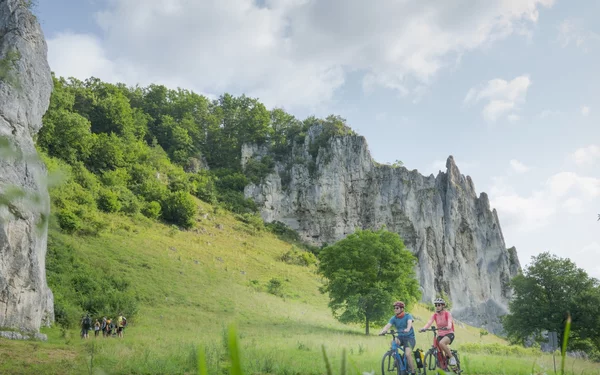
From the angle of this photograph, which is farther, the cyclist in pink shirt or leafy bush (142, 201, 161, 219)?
leafy bush (142, 201, 161, 219)

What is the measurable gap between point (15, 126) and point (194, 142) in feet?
146

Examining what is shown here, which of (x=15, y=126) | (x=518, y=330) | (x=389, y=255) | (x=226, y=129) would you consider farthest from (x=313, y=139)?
(x=15, y=126)

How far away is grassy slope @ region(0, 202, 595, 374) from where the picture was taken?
10.2m

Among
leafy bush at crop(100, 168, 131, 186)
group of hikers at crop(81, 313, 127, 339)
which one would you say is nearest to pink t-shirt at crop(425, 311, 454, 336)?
group of hikers at crop(81, 313, 127, 339)

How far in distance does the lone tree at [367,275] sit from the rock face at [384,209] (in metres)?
30.6

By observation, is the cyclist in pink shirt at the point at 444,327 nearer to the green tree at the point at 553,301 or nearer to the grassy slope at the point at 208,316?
the grassy slope at the point at 208,316

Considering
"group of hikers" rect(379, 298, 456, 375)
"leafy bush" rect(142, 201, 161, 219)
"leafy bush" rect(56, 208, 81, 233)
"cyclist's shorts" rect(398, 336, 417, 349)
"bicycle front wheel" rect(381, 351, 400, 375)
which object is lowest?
"bicycle front wheel" rect(381, 351, 400, 375)

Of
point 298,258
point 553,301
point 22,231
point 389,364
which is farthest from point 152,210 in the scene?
point 389,364

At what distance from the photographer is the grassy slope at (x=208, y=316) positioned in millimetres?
10219

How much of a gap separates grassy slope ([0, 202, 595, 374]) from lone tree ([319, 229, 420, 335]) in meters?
1.54

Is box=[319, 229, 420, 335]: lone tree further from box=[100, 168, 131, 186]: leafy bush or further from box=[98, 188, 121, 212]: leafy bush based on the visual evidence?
box=[100, 168, 131, 186]: leafy bush

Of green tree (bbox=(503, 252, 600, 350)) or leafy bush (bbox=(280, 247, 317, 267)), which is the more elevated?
leafy bush (bbox=(280, 247, 317, 267))

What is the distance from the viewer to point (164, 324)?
21547 millimetres

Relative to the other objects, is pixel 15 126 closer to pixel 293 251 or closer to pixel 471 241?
pixel 293 251
